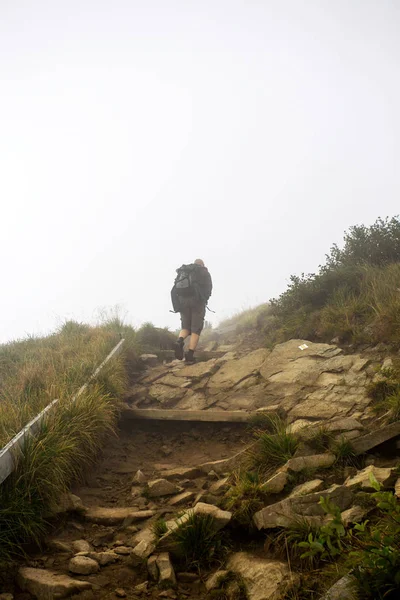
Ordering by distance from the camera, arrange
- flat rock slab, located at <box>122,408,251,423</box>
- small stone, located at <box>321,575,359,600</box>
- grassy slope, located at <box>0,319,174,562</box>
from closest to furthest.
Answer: small stone, located at <box>321,575,359,600</box>
grassy slope, located at <box>0,319,174,562</box>
flat rock slab, located at <box>122,408,251,423</box>

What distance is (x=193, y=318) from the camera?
1046cm

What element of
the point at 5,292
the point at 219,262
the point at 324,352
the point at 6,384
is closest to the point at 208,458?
the point at 324,352

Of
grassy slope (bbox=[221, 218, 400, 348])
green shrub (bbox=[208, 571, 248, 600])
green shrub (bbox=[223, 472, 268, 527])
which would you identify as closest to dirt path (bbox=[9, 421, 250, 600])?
green shrub (bbox=[208, 571, 248, 600])

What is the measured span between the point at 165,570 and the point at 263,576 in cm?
72

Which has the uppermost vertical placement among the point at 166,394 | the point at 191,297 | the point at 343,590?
the point at 191,297

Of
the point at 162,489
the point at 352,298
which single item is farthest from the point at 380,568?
the point at 352,298

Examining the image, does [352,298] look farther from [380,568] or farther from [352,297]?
[380,568]

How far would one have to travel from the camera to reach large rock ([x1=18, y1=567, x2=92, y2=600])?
2871 millimetres

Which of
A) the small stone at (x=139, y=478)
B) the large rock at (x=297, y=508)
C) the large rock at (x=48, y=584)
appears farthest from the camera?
the small stone at (x=139, y=478)

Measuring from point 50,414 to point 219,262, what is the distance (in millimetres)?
177080

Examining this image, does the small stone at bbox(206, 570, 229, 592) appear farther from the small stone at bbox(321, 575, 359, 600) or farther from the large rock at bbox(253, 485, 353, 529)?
the small stone at bbox(321, 575, 359, 600)

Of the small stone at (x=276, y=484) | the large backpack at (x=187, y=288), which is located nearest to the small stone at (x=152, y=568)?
the small stone at (x=276, y=484)

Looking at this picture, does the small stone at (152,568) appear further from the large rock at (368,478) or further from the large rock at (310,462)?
the large rock at (368,478)

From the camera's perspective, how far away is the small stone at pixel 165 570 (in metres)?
2.98
